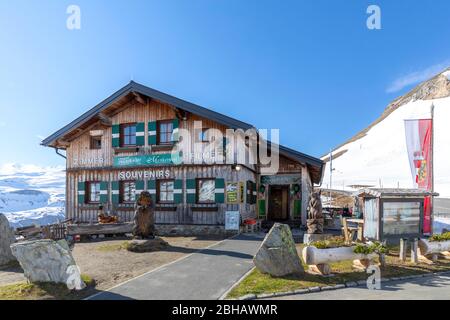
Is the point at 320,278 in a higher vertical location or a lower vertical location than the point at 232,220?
lower

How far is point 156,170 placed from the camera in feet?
53.4

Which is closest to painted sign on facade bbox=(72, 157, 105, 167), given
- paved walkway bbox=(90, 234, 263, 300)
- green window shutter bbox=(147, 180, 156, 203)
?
green window shutter bbox=(147, 180, 156, 203)

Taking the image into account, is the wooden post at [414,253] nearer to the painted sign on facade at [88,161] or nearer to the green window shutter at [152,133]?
the green window shutter at [152,133]

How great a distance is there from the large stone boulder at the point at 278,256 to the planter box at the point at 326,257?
0.34 meters

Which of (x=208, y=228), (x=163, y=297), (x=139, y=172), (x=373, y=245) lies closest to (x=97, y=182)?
(x=139, y=172)

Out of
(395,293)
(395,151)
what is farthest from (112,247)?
(395,151)

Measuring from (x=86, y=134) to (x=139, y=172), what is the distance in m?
4.46

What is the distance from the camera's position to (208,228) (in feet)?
49.8

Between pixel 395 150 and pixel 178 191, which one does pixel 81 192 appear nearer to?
pixel 178 191

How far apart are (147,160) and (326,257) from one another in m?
11.3

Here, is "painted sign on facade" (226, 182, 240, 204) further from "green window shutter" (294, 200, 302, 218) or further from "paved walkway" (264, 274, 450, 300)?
"paved walkway" (264, 274, 450, 300)

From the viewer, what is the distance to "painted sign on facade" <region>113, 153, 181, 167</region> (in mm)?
15930

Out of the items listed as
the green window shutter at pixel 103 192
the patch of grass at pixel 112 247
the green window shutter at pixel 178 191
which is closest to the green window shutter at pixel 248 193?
the green window shutter at pixel 178 191

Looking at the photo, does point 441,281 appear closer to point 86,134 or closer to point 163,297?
point 163,297
